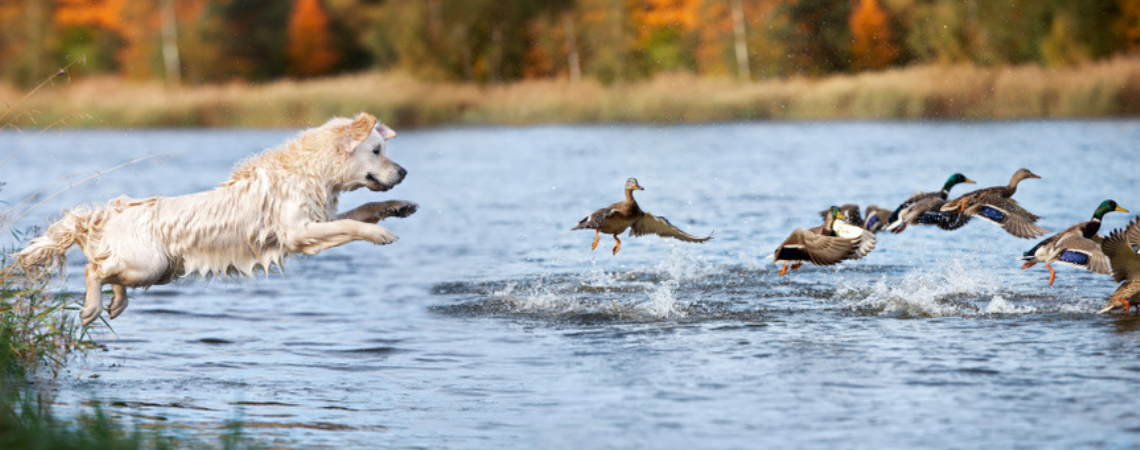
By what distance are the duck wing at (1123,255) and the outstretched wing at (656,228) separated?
3.65 metres

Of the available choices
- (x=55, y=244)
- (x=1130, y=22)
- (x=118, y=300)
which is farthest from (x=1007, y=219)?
(x=1130, y=22)

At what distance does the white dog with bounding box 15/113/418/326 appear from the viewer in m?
8.59

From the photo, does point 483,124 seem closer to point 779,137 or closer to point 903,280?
point 779,137

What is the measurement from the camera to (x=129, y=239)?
8.62m

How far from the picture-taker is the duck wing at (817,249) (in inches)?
407

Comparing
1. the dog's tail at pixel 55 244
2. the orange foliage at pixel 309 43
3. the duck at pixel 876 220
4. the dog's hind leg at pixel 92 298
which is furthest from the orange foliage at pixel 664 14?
the dog's hind leg at pixel 92 298

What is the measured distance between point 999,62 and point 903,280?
34052 millimetres

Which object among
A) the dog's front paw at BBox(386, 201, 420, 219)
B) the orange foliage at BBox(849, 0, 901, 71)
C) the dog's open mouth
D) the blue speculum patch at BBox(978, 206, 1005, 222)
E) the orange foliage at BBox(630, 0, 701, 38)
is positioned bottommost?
the blue speculum patch at BBox(978, 206, 1005, 222)

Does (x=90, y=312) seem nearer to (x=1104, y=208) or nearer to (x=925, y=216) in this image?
(x=925, y=216)

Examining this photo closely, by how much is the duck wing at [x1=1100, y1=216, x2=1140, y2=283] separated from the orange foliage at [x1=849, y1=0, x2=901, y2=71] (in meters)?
40.6

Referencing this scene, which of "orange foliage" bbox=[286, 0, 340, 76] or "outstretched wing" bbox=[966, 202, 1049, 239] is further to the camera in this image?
"orange foliage" bbox=[286, 0, 340, 76]

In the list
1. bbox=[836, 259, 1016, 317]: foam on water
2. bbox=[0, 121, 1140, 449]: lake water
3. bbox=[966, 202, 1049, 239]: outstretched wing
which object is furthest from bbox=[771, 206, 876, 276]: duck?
bbox=[966, 202, 1049, 239]: outstretched wing

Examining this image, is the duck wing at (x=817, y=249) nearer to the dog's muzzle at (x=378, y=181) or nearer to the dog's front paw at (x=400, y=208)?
the dog's front paw at (x=400, y=208)

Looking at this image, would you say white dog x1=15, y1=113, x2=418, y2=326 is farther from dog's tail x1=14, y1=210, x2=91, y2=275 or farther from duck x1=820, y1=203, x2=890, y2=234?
duck x1=820, y1=203, x2=890, y2=234
